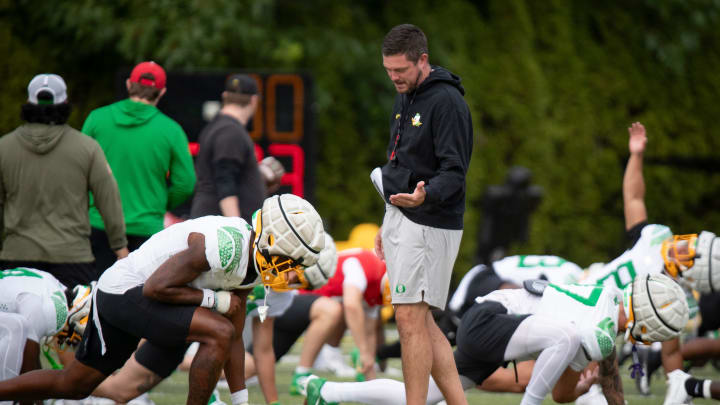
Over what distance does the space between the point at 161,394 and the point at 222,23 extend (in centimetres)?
634

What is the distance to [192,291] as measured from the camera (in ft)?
18.2

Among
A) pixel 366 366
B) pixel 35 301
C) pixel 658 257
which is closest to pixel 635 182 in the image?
pixel 658 257

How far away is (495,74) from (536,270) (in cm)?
784

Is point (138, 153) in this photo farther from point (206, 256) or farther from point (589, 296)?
point (589, 296)

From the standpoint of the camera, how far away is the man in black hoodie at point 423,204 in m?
5.76

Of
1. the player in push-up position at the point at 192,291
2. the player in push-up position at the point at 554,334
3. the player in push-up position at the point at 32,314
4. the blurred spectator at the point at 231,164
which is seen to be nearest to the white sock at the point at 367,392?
the player in push-up position at the point at 554,334

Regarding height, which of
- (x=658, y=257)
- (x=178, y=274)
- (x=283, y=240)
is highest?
(x=283, y=240)

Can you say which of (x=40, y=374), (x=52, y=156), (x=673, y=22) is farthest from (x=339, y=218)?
(x=40, y=374)

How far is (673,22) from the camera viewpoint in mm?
16844

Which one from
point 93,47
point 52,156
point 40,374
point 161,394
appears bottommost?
point 161,394

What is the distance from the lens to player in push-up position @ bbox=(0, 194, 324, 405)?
17.9ft

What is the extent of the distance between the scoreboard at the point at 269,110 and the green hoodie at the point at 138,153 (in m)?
2.65

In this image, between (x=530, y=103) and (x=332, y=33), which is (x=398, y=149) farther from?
(x=530, y=103)

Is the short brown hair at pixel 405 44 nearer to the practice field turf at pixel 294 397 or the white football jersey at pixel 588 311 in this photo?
the white football jersey at pixel 588 311
